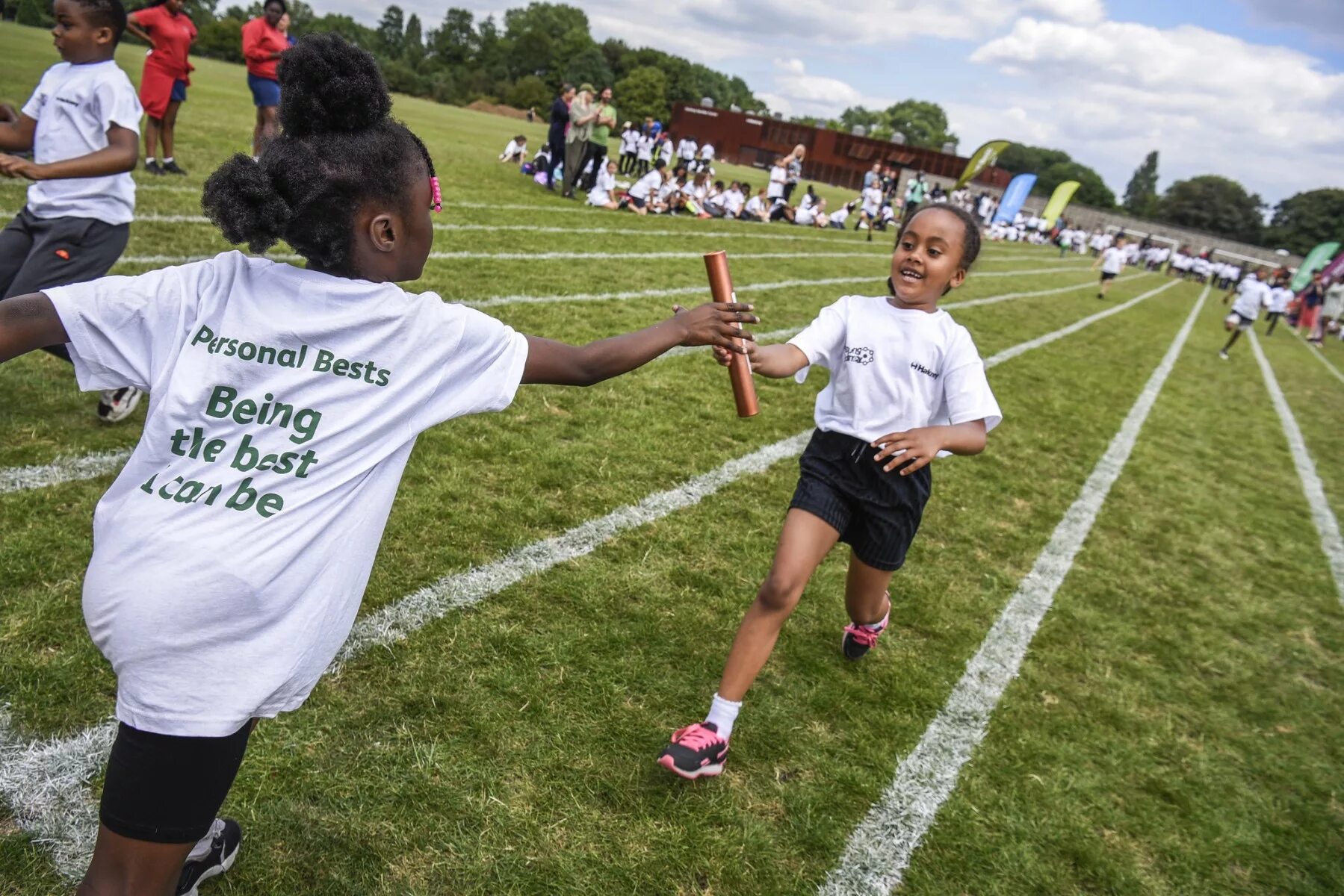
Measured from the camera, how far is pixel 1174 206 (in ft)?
388

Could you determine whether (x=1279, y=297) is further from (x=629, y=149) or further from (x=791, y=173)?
(x=629, y=149)

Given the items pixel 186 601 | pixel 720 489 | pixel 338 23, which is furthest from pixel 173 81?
pixel 338 23

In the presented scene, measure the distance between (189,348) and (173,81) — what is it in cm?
1092

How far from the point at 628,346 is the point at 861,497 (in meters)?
1.31

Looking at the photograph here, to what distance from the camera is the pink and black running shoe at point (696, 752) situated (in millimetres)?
2623

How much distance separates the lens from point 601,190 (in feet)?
51.8

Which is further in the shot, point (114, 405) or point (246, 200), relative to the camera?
point (114, 405)

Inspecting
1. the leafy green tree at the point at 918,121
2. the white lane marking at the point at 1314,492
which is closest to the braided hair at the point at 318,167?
the white lane marking at the point at 1314,492

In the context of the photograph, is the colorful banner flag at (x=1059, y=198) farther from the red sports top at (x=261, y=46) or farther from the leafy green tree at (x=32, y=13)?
the leafy green tree at (x=32, y=13)

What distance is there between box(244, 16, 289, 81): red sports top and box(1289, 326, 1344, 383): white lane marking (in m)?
21.8

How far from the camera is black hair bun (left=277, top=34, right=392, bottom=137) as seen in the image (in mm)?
1510

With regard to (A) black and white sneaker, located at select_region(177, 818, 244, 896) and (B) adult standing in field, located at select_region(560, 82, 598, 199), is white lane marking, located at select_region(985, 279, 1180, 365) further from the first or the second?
(A) black and white sneaker, located at select_region(177, 818, 244, 896)

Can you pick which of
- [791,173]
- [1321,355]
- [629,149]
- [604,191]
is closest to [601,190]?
[604,191]

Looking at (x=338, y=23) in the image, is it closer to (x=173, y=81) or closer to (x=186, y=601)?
(x=173, y=81)
